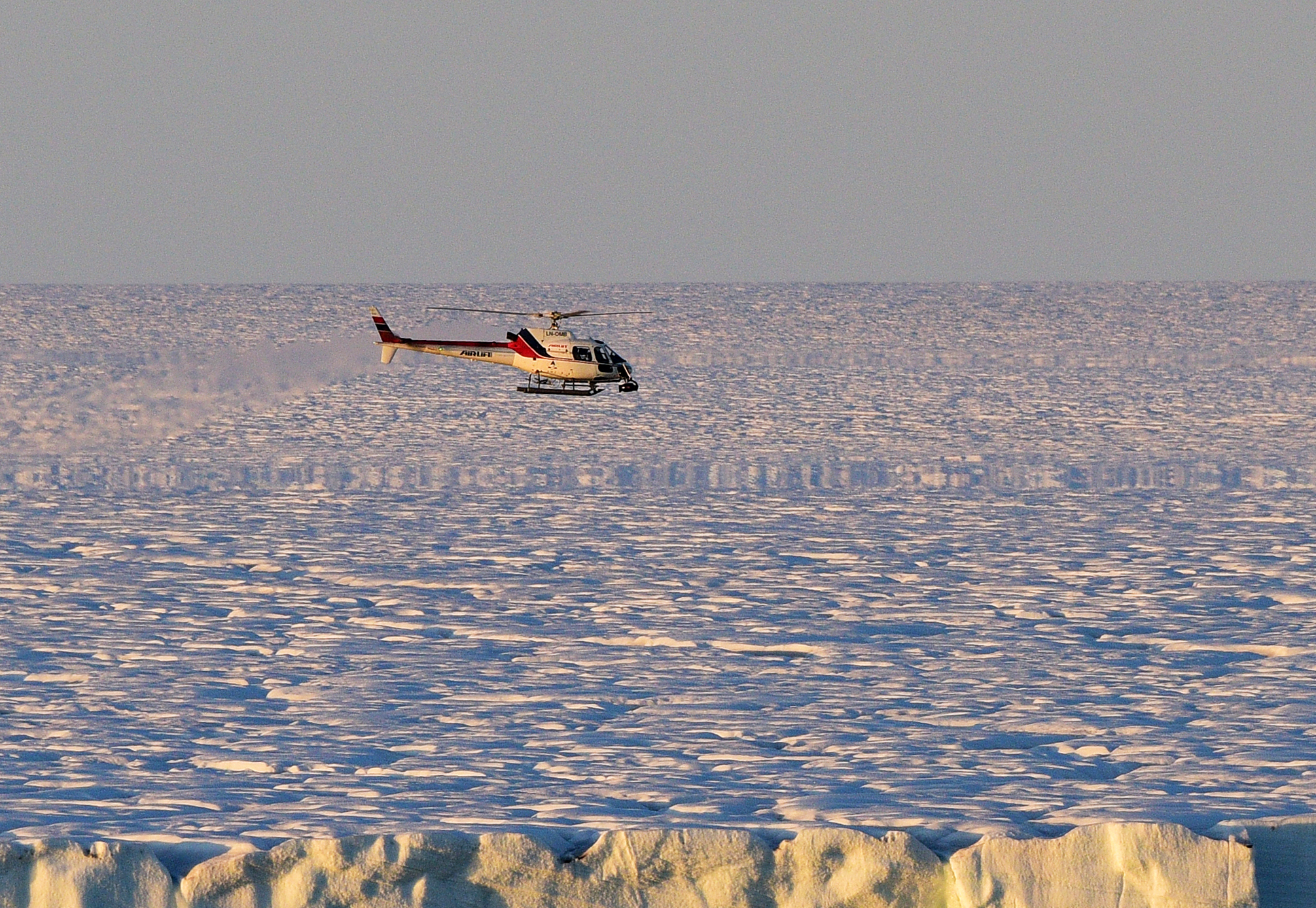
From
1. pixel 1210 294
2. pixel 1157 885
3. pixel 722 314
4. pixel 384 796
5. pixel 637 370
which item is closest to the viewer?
pixel 1157 885

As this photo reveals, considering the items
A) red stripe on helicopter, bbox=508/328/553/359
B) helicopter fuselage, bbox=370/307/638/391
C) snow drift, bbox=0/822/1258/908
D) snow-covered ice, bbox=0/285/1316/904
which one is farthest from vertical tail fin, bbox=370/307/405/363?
snow drift, bbox=0/822/1258/908

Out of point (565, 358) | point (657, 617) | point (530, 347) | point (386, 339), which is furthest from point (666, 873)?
point (386, 339)

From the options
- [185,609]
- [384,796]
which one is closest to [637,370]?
[185,609]

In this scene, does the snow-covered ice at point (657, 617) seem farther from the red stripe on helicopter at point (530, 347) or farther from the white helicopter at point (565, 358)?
A: the red stripe on helicopter at point (530, 347)

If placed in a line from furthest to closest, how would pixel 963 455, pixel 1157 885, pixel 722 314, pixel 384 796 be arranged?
pixel 722 314
pixel 963 455
pixel 384 796
pixel 1157 885

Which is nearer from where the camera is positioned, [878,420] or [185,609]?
[185,609]

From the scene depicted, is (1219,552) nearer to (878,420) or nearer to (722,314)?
(878,420)
